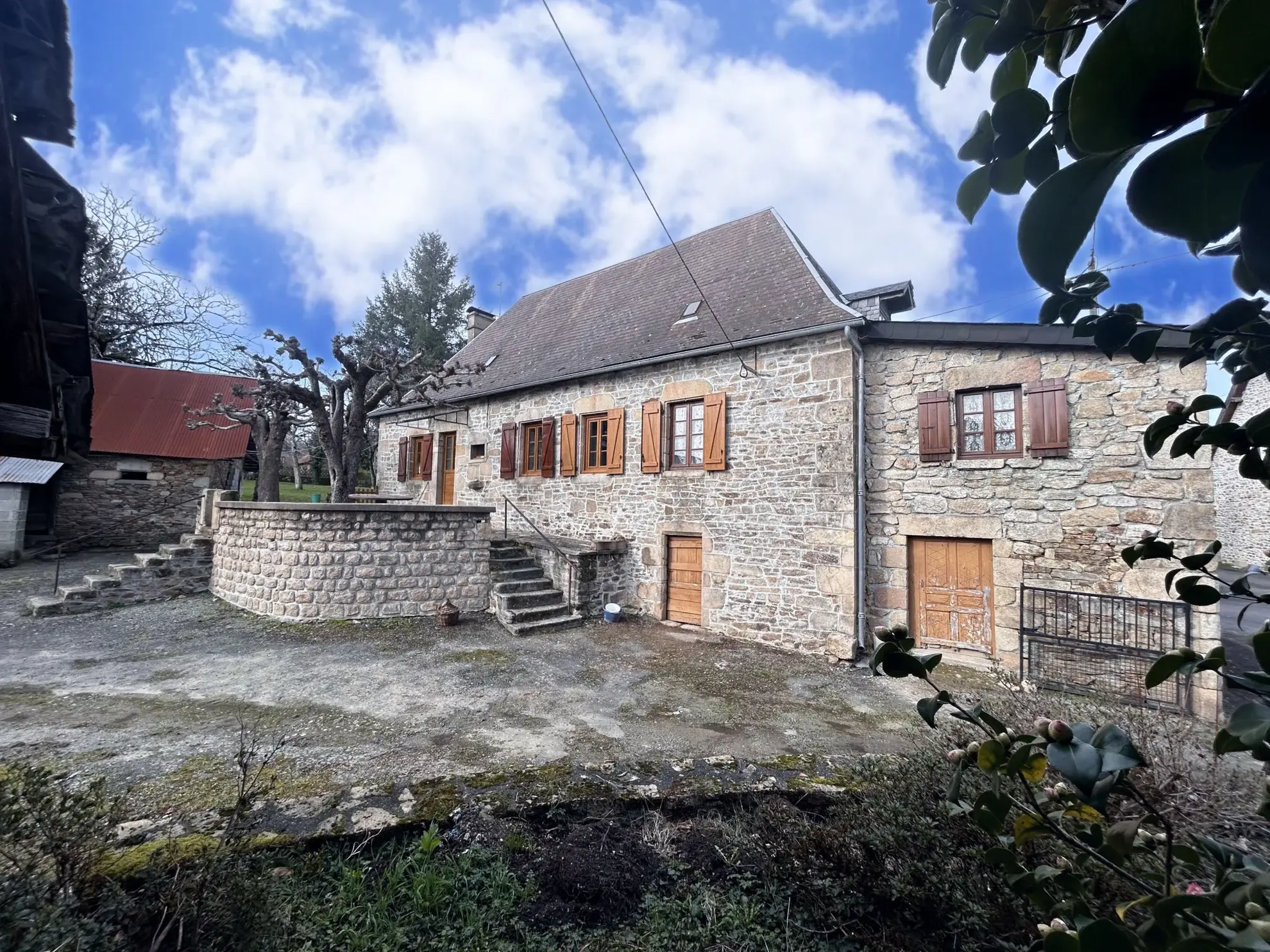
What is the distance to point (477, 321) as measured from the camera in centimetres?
1559

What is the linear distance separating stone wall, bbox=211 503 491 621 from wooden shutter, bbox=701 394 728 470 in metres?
3.59

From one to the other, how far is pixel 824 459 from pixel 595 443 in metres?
4.07

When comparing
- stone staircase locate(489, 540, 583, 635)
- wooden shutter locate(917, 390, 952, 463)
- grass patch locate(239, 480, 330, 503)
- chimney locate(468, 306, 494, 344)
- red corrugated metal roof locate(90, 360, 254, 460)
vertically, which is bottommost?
stone staircase locate(489, 540, 583, 635)

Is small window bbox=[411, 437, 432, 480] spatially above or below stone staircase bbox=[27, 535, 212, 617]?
above

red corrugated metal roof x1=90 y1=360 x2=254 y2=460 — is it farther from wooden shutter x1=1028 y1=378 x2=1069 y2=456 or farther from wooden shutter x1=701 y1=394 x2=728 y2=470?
wooden shutter x1=1028 y1=378 x2=1069 y2=456

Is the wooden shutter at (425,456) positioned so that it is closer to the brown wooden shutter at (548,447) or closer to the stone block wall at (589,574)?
the brown wooden shutter at (548,447)

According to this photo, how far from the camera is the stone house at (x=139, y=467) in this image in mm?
12641

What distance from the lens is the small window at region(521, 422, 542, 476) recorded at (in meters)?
10.8

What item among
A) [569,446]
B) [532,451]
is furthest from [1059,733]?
[532,451]

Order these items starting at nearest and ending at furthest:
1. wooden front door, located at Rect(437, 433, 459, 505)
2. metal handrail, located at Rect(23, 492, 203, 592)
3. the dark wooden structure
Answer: the dark wooden structure, metal handrail, located at Rect(23, 492, 203, 592), wooden front door, located at Rect(437, 433, 459, 505)

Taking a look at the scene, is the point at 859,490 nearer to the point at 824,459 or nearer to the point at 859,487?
the point at 859,487

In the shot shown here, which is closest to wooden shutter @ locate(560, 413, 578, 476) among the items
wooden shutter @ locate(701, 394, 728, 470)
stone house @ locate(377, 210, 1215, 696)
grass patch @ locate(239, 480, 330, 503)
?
stone house @ locate(377, 210, 1215, 696)

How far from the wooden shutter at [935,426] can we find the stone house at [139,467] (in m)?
14.2

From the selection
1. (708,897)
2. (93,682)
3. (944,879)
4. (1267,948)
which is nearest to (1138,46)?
(1267,948)
